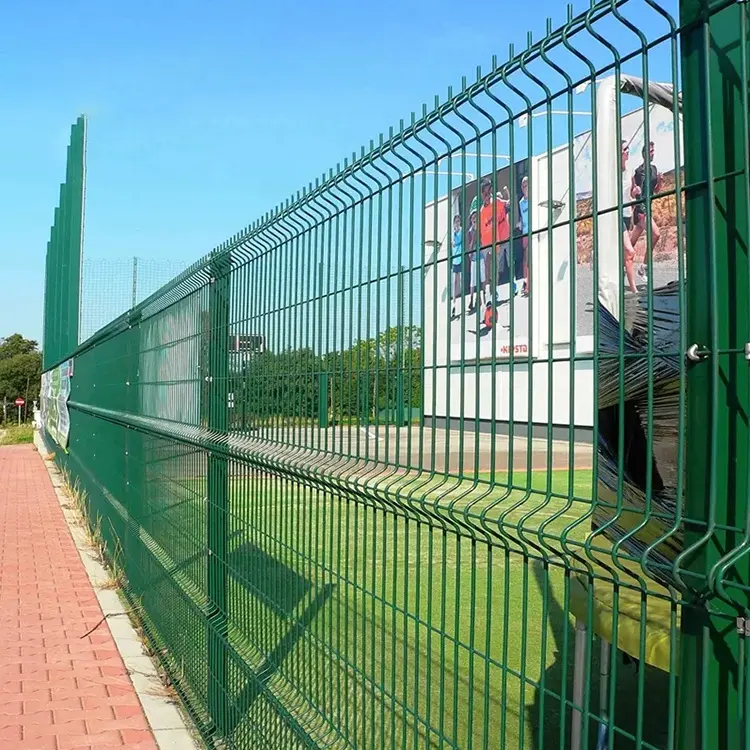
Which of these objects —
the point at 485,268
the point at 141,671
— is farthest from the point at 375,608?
the point at 141,671

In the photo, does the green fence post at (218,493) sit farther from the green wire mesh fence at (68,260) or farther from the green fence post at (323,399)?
the green wire mesh fence at (68,260)

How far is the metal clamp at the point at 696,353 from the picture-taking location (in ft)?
5.70

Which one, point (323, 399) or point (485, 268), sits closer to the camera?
point (485, 268)

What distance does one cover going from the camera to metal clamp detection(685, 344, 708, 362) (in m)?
1.74

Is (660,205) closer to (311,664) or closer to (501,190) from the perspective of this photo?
(501,190)

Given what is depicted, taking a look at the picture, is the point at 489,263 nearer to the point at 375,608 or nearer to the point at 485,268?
the point at 485,268

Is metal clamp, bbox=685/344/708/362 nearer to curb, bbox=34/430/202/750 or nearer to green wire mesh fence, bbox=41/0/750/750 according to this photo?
green wire mesh fence, bbox=41/0/750/750

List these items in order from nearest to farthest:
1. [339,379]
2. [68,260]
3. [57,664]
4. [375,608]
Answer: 1. [375,608]
2. [339,379]
3. [57,664]
4. [68,260]

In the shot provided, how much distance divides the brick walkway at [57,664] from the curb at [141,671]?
0.05 metres

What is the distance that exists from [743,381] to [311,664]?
223 cm

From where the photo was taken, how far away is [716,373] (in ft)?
5.57

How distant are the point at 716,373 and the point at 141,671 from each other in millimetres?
5450

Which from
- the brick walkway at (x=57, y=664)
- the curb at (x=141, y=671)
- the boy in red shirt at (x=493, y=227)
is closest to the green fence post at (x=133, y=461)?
the curb at (x=141, y=671)

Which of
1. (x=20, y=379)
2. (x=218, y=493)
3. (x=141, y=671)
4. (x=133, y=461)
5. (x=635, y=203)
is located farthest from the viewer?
(x=20, y=379)
